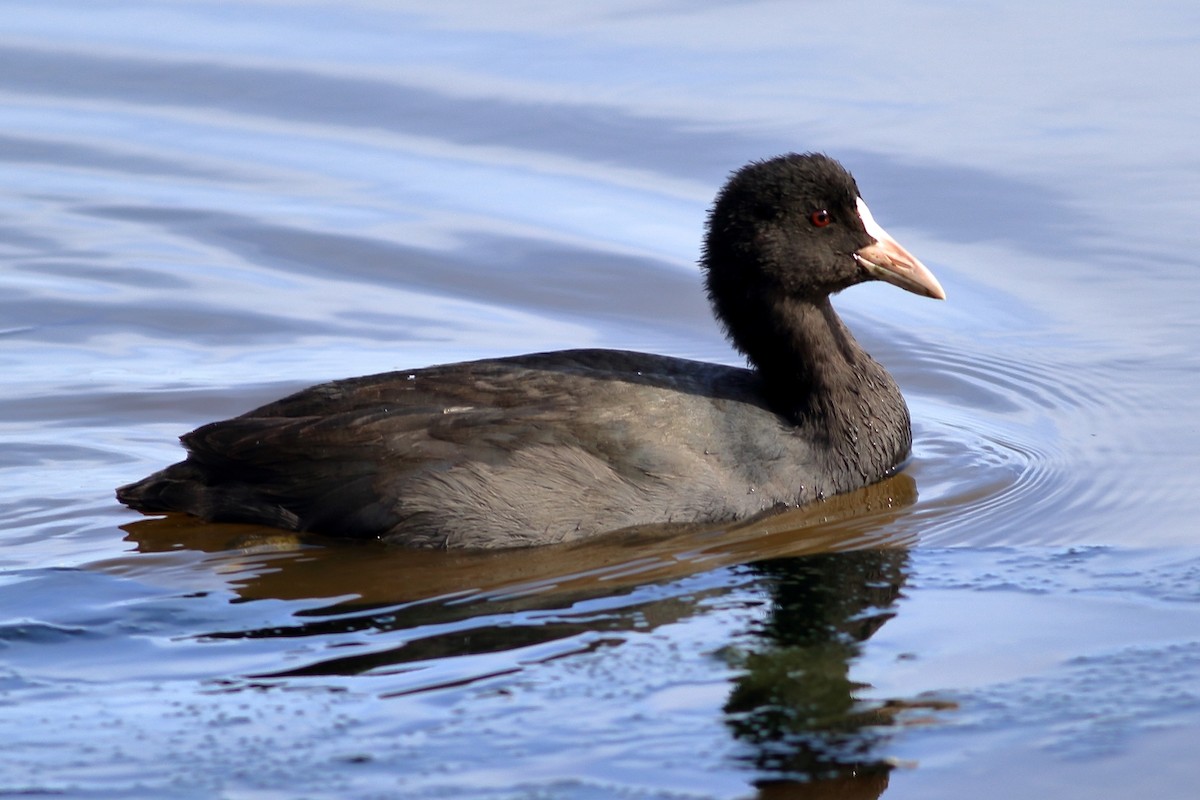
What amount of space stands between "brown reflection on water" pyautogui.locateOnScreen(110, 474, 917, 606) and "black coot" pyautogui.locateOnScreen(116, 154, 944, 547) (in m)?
0.08

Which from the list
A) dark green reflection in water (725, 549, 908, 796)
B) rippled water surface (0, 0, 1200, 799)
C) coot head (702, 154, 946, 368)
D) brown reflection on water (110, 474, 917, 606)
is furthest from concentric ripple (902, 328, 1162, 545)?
coot head (702, 154, 946, 368)

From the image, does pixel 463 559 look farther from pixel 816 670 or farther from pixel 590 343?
pixel 590 343

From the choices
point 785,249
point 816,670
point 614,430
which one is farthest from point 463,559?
point 785,249

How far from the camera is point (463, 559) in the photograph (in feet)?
20.1

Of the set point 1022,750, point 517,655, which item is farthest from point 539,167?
point 1022,750

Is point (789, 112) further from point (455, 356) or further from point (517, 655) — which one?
point (517, 655)

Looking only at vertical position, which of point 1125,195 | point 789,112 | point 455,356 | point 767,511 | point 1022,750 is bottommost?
point 1022,750

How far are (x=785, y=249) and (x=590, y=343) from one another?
1.94 metres

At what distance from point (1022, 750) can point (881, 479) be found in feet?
8.53

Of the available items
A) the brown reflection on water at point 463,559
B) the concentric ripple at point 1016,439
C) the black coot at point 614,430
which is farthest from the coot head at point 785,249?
the brown reflection on water at point 463,559

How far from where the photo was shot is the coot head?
270 inches

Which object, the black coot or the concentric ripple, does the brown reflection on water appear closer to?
the black coot

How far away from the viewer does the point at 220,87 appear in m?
11.6

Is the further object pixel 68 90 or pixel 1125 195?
pixel 68 90
